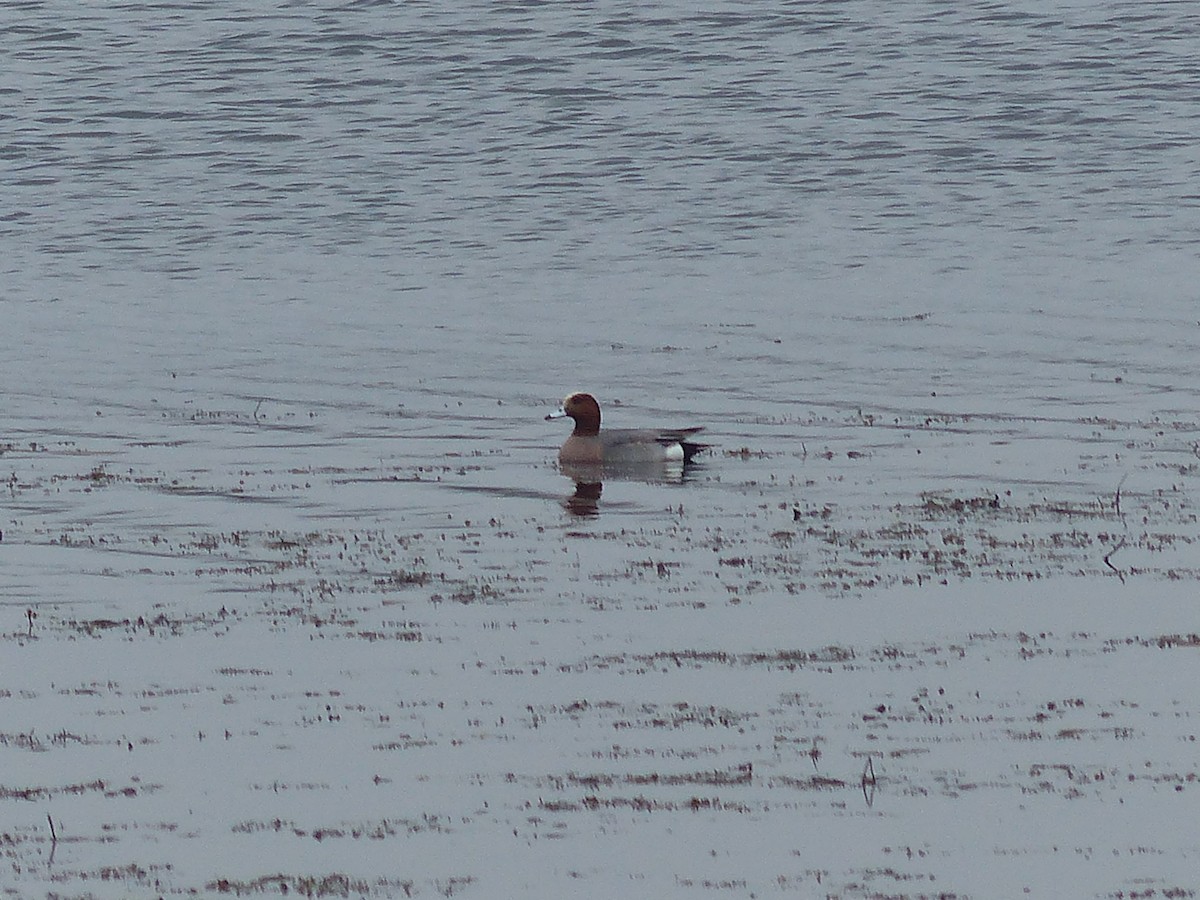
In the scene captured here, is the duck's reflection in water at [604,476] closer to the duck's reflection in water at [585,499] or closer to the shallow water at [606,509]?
the duck's reflection in water at [585,499]

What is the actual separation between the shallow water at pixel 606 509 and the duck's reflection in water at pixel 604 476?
0.37 ft

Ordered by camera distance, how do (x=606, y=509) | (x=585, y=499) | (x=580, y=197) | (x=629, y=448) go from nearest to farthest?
(x=606, y=509)
(x=585, y=499)
(x=629, y=448)
(x=580, y=197)

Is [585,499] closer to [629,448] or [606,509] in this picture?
[606,509]

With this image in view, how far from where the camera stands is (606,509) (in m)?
17.9

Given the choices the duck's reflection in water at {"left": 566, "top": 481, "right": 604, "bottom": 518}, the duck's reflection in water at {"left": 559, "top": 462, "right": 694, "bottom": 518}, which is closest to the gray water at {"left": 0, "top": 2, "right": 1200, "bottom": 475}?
the duck's reflection in water at {"left": 559, "top": 462, "right": 694, "bottom": 518}

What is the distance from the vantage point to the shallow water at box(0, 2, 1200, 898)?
1019 centimetres

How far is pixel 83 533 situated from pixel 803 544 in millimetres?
4938

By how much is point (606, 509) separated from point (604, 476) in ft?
4.68

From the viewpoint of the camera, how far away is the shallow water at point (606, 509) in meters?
10.2

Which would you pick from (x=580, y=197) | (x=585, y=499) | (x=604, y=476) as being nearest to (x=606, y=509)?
(x=585, y=499)

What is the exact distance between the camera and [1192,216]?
3628 centimetres

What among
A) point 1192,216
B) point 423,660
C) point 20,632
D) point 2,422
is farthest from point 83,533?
point 1192,216

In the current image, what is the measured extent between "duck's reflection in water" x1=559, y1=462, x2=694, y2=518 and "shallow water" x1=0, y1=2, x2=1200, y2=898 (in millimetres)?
112

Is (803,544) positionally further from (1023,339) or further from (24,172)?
(24,172)
